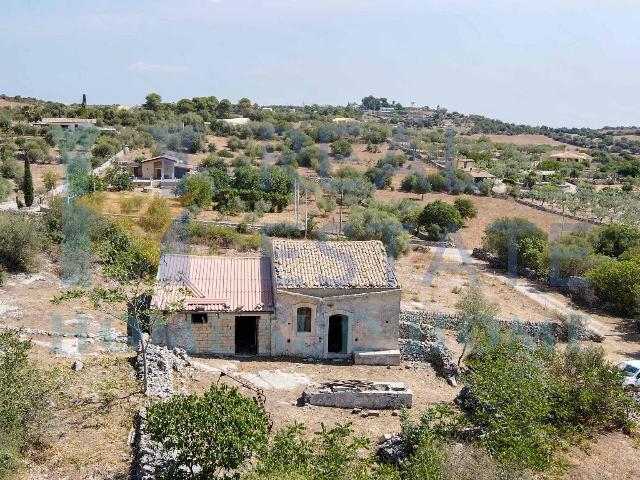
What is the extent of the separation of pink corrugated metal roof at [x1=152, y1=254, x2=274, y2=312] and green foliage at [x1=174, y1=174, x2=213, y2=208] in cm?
2379

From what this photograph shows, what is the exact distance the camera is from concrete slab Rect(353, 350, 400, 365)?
21703 mm

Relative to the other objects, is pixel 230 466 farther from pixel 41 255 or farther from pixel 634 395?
pixel 41 255

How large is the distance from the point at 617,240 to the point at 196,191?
2824 cm

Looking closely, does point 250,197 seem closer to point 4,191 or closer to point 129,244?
point 4,191

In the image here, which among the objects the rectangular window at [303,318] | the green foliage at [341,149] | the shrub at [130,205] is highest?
the green foliage at [341,149]

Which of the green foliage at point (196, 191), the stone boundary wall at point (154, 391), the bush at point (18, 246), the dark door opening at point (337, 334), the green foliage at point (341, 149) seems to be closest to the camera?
the stone boundary wall at point (154, 391)

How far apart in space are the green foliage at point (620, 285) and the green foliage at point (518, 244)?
468 centimetres

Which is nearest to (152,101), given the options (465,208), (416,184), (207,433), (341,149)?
(341,149)

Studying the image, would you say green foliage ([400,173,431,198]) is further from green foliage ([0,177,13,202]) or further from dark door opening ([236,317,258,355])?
dark door opening ([236,317,258,355])

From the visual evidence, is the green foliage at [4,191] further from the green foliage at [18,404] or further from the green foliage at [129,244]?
the green foliage at [18,404]

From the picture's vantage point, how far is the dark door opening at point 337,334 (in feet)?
71.7

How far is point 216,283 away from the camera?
22109 mm

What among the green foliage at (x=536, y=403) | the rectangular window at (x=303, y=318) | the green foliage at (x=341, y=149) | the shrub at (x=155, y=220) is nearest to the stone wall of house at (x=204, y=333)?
the rectangular window at (x=303, y=318)

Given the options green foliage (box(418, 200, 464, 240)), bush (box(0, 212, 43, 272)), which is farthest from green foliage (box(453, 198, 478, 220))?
bush (box(0, 212, 43, 272))
